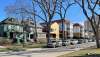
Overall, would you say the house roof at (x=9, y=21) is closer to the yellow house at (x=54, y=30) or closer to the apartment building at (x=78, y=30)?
the yellow house at (x=54, y=30)

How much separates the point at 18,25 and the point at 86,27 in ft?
248

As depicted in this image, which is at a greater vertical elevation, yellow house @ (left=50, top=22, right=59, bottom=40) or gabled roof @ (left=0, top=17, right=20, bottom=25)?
gabled roof @ (left=0, top=17, right=20, bottom=25)

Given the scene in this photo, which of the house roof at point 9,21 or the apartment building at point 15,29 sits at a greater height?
the house roof at point 9,21

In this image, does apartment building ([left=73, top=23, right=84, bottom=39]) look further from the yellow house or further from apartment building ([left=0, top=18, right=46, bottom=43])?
apartment building ([left=0, top=18, right=46, bottom=43])

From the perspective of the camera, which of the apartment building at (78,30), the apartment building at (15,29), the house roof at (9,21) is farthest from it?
the apartment building at (78,30)

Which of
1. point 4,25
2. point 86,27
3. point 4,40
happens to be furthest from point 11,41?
point 86,27

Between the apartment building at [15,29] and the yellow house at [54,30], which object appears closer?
the apartment building at [15,29]

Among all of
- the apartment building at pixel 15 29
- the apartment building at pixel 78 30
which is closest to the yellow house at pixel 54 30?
the apartment building at pixel 15 29

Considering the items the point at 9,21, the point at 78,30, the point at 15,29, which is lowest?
the point at 78,30

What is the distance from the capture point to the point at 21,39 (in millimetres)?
76375

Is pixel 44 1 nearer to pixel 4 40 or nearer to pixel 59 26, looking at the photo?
pixel 4 40

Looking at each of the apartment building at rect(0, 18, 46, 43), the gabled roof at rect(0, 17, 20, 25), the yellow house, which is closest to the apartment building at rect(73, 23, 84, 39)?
the yellow house

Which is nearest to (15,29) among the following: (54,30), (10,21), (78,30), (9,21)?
(10,21)

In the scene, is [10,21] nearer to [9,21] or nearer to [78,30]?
[9,21]
